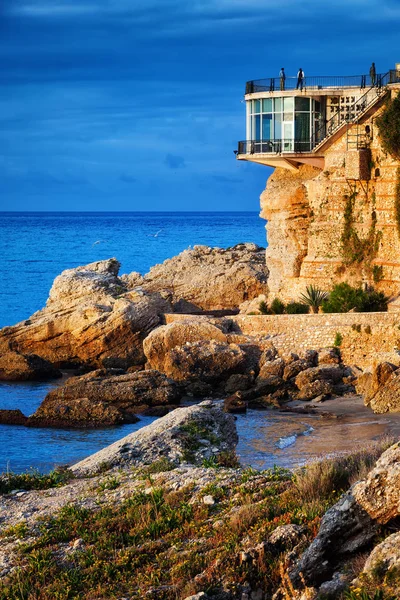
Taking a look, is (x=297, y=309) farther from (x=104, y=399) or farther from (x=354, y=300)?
(x=104, y=399)

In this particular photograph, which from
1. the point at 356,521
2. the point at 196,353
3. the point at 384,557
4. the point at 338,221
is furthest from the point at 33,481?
the point at 338,221

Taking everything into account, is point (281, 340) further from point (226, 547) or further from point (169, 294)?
point (226, 547)

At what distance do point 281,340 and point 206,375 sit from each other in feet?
9.69

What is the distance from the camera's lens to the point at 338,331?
3225 centimetres

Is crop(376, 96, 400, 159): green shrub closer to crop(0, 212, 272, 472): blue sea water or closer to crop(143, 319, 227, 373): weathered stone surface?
crop(143, 319, 227, 373): weathered stone surface

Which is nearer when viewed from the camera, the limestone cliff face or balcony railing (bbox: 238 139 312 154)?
the limestone cliff face

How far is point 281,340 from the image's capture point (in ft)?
108

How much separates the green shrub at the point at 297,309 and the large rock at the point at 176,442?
1659cm

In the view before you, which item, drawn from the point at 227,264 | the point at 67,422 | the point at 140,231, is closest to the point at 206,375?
the point at 67,422

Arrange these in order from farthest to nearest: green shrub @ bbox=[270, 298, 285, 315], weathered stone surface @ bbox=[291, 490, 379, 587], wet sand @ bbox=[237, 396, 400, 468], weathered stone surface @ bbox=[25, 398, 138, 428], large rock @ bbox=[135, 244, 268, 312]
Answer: large rock @ bbox=[135, 244, 268, 312] < green shrub @ bbox=[270, 298, 285, 315] < weathered stone surface @ bbox=[25, 398, 138, 428] < wet sand @ bbox=[237, 396, 400, 468] < weathered stone surface @ bbox=[291, 490, 379, 587]

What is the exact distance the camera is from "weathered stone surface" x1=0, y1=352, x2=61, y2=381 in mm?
35938

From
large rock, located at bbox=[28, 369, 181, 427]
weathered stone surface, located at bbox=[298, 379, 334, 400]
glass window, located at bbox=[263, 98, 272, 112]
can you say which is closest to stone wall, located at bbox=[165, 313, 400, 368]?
weathered stone surface, located at bbox=[298, 379, 334, 400]

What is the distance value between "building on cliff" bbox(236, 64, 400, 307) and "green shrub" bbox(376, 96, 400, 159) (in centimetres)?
48

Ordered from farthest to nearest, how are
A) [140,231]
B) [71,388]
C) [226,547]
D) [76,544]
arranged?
[140,231] → [71,388] → [76,544] → [226,547]
